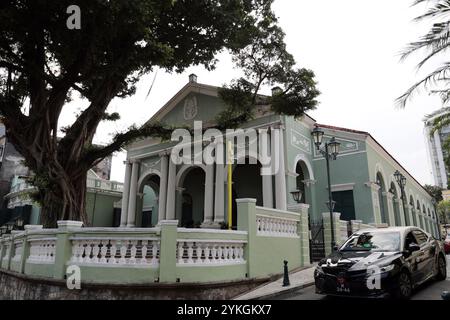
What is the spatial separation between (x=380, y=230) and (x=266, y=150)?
9.53 metres

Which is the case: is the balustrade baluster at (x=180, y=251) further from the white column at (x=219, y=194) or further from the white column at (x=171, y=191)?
the white column at (x=171, y=191)

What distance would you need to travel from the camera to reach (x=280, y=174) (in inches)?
647

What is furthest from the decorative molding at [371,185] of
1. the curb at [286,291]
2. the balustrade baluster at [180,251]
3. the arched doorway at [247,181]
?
the balustrade baluster at [180,251]

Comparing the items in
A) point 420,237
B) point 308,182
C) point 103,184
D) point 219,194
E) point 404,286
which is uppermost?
point 103,184

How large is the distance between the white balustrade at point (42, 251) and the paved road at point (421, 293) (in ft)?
18.2

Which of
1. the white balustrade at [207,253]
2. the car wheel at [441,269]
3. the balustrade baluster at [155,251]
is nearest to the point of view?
the balustrade baluster at [155,251]

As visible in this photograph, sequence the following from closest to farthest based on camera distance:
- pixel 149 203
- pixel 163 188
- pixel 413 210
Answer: pixel 163 188
pixel 149 203
pixel 413 210

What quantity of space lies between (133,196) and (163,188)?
2753 millimetres

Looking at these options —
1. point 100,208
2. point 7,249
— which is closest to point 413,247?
point 7,249

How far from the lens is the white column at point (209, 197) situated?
1802cm

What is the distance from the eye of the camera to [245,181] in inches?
861

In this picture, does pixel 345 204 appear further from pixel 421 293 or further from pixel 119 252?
pixel 119 252

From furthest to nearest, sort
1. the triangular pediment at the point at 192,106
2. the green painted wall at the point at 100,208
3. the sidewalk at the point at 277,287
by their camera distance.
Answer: the green painted wall at the point at 100,208
the triangular pediment at the point at 192,106
the sidewalk at the point at 277,287

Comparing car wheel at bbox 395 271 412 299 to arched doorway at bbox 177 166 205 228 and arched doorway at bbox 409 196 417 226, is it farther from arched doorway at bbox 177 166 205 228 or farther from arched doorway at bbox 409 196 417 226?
arched doorway at bbox 409 196 417 226
